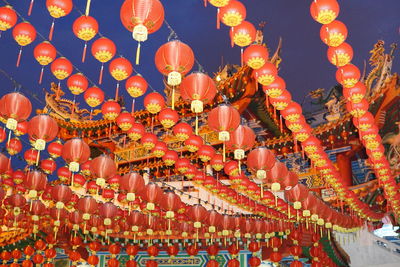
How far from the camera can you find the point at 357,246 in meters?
13.6

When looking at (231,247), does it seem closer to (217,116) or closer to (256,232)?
(256,232)

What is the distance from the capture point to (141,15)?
398 centimetres

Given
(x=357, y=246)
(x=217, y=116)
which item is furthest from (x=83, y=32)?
(x=357, y=246)

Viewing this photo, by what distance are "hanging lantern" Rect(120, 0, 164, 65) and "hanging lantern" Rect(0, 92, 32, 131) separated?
7.10ft

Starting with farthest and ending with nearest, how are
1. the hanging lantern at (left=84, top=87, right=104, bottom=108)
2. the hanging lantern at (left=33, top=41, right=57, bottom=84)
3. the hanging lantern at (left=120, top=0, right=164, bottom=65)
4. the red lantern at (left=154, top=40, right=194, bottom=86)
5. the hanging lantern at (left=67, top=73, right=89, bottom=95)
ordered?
the hanging lantern at (left=84, top=87, right=104, bottom=108) → the hanging lantern at (left=67, top=73, right=89, bottom=95) → the hanging lantern at (left=33, top=41, right=57, bottom=84) → the red lantern at (left=154, top=40, right=194, bottom=86) → the hanging lantern at (left=120, top=0, right=164, bottom=65)

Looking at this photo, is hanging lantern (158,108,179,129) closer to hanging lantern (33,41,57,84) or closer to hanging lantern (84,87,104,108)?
hanging lantern (84,87,104,108)

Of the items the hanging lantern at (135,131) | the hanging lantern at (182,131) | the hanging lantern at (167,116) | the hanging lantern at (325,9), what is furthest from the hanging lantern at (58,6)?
the hanging lantern at (135,131)

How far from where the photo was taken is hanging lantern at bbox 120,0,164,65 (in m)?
3.98

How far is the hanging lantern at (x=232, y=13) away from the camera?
4.33 metres

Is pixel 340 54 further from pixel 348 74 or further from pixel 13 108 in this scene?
pixel 13 108

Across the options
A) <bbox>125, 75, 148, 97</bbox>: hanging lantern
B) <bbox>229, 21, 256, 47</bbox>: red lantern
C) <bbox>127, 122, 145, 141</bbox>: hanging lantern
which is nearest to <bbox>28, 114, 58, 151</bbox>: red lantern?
<bbox>125, 75, 148, 97</bbox>: hanging lantern

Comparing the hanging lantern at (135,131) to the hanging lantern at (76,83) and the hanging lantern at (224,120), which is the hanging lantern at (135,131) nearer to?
the hanging lantern at (76,83)

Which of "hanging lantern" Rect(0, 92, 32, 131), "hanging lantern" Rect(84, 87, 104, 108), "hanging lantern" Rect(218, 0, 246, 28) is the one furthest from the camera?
"hanging lantern" Rect(84, 87, 104, 108)

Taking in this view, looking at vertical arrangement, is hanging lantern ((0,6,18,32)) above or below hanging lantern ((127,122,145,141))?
above
